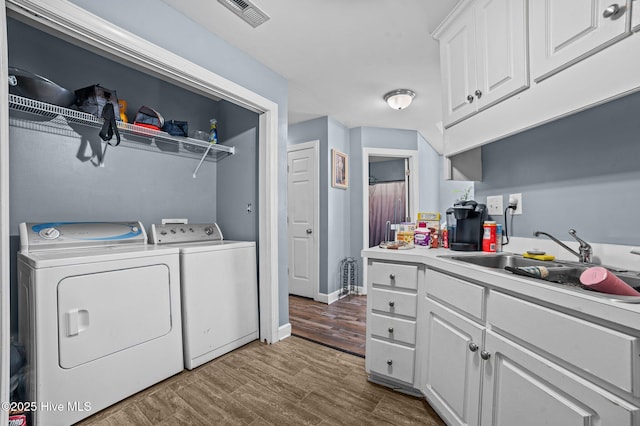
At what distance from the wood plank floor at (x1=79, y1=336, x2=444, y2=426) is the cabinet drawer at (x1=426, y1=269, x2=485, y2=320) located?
2.21ft

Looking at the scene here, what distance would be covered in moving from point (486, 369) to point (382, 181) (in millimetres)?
5011

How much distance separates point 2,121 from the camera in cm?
113

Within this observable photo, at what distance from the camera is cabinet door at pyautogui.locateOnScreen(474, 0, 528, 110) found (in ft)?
4.17

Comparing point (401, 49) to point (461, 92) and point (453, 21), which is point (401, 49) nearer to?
point (453, 21)

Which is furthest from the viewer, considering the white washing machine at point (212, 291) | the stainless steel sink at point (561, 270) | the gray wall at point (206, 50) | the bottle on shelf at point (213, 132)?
the bottle on shelf at point (213, 132)

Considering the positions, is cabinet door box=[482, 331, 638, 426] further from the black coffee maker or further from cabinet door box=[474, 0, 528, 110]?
cabinet door box=[474, 0, 528, 110]

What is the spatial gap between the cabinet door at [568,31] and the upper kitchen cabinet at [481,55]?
63 mm

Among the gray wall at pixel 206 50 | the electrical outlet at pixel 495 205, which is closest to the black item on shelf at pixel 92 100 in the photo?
the gray wall at pixel 206 50

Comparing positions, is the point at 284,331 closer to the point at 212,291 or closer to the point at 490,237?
the point at 212,291

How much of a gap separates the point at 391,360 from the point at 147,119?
8.18ft

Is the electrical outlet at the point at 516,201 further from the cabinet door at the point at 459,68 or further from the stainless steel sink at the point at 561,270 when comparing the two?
the cabinet door at the point at 459,68

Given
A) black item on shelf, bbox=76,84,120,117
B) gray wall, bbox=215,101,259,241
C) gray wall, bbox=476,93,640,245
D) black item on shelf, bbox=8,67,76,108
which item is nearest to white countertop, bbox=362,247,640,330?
gray wall, bbox=476,93,640,245

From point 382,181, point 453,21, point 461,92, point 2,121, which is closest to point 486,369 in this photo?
point 461,92

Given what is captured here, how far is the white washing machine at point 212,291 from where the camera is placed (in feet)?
6.44
